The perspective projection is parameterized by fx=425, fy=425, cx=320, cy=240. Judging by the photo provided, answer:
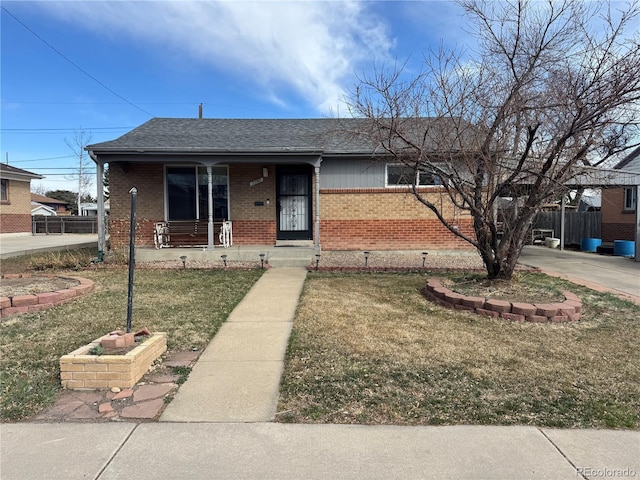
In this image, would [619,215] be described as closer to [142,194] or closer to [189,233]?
[189,233]

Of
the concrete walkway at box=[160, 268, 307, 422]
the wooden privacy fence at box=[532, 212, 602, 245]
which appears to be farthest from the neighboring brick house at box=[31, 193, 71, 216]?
the concrete walkway at box=[160, 268, 307, 422]

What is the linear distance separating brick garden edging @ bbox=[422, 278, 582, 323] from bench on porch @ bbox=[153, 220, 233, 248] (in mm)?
7454

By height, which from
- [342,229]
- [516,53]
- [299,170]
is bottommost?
[342,229]

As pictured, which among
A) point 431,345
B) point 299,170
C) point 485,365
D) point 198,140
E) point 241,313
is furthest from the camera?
point 299,170

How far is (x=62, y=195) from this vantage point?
6912cm

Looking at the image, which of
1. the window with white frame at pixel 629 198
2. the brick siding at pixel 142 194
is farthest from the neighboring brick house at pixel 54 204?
the window with white frame at pixel 629 198

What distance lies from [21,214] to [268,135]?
20694mm

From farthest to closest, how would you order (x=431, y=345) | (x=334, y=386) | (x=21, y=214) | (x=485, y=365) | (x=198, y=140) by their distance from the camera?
(x=21, y=214)
(x=198, y=140)
(x=431, y=345)
(x=485, y=365)
(x=334, y=386)

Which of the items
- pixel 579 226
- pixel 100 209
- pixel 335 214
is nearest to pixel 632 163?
pixel 579 226

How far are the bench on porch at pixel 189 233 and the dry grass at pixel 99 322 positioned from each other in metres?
3.29

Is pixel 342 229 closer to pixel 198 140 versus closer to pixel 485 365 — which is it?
pixel 198 140

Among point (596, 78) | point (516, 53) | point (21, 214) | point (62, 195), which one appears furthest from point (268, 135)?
point (62, 195)

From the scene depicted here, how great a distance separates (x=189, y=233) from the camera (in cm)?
1223

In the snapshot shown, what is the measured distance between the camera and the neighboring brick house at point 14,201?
79.2 feet
